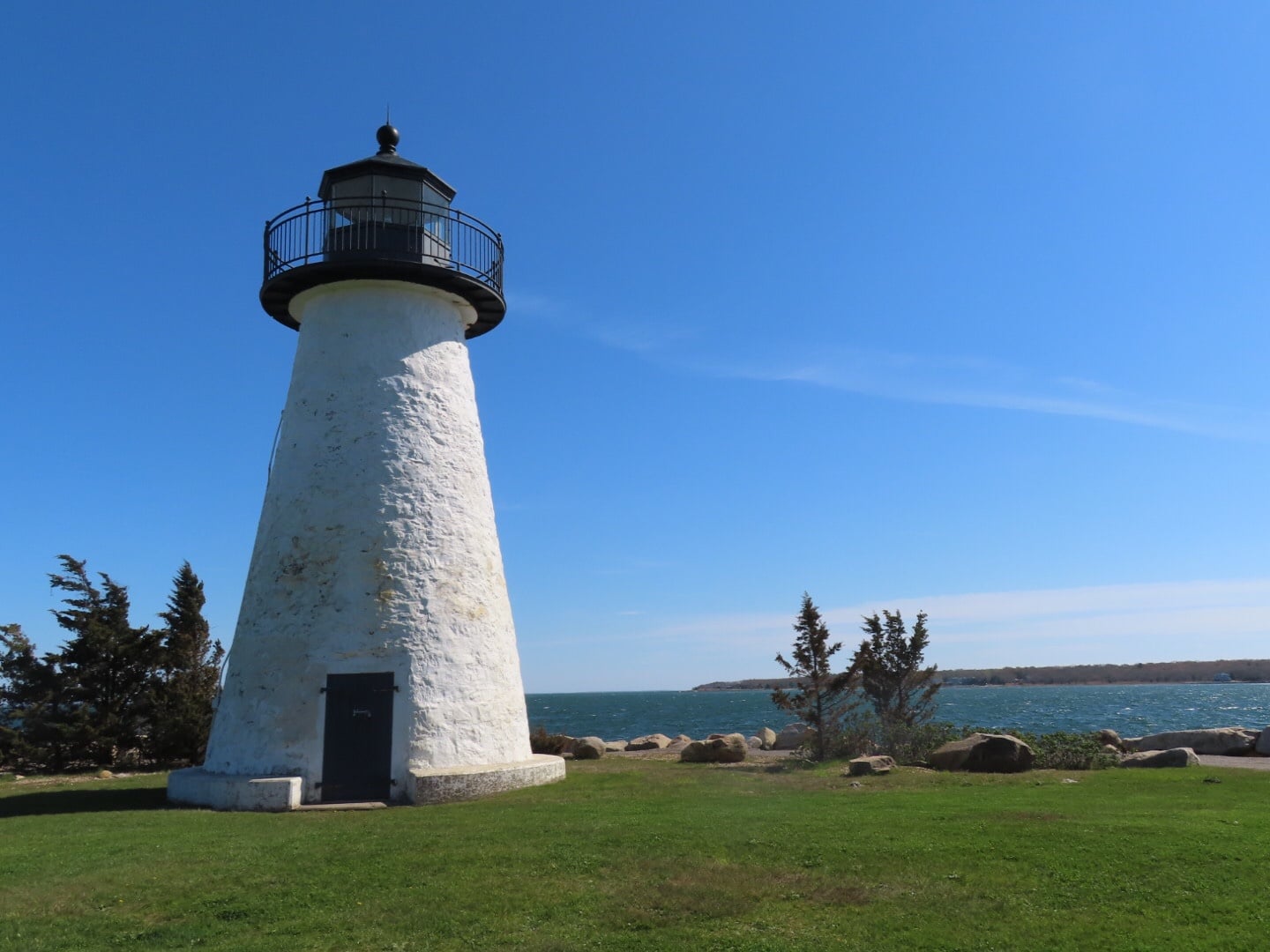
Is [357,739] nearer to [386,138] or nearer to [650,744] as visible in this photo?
[386,138]

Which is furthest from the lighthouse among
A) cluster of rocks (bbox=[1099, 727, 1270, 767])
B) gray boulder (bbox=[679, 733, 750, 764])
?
cluster of rocks (bbox=[1099, 727, 1270, 767])

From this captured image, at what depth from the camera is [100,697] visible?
2203cm

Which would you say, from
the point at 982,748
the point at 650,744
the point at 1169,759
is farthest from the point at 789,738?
the point at 1169,759

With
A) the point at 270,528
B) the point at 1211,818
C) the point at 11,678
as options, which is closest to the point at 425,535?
the point at 270,528

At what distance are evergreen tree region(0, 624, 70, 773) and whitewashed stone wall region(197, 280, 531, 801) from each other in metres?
8.91

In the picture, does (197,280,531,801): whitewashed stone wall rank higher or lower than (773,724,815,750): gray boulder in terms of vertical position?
higher

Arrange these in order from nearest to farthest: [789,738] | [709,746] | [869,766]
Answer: [869,766] < [709,746] < [789,738]

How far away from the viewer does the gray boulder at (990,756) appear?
57.1 feet

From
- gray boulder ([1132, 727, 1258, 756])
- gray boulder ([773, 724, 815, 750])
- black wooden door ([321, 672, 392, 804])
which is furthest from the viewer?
gray boulder ([773, 724, 815, 750])

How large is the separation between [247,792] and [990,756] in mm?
13120

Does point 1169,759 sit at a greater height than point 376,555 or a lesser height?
lesser

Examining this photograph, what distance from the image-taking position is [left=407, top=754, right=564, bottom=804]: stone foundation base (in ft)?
44.8

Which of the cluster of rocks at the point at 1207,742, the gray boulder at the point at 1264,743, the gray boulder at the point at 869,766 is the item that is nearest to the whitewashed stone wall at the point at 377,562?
the gray boulder at the point at 869,766

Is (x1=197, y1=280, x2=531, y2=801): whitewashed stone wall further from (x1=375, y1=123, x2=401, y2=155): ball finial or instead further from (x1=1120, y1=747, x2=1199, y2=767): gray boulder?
(x1=1120, y1=747, x2=1199, y2=767): gray boulder
